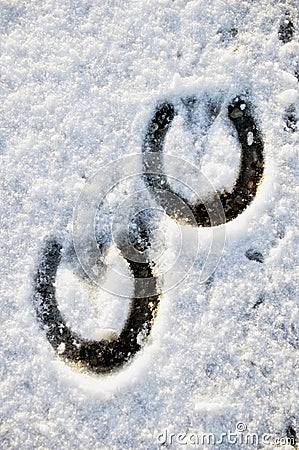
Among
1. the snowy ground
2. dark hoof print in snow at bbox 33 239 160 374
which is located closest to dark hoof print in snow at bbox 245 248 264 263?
the snowy ground

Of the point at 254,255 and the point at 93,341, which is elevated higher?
the point at 254,255

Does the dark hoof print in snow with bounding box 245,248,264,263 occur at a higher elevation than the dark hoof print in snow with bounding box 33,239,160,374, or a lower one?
higher

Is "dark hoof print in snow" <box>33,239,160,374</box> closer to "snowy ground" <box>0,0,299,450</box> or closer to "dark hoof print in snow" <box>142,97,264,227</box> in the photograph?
"snowy ground" <box>0,0,299,450</box>

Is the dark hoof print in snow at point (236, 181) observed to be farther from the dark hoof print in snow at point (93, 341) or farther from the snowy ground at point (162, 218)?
the dark hoof print in snow at point (93, 341)

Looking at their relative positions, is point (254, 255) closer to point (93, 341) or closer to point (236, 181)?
point (236, 181)

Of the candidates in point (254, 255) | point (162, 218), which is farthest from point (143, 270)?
point (254, 255)

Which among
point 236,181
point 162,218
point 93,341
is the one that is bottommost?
point 93,341

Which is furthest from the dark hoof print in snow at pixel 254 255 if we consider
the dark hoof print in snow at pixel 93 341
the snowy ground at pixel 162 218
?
the dark hoof print in snow at pixel 93 341
